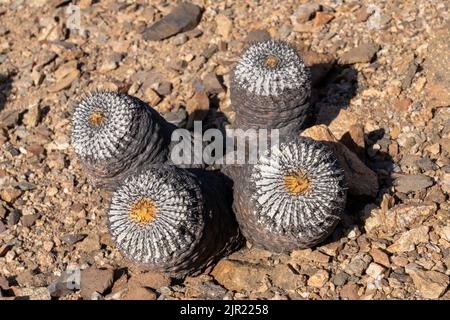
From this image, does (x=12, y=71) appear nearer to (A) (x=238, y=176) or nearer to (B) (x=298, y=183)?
(A) (x=238, y=176)

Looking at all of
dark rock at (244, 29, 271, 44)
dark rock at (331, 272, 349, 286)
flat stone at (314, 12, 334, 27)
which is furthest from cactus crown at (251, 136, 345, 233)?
flat stone at (314, 12, 334, 27)

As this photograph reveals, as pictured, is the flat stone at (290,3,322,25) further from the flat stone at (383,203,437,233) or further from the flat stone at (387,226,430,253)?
the flat stone at (387,226,430,253)

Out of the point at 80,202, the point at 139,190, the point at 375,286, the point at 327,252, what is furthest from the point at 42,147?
the point at 375,286

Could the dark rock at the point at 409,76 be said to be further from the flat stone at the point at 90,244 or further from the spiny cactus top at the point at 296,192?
the flat stone at the point at 90,244

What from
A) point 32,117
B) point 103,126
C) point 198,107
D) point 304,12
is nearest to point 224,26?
point 304,12

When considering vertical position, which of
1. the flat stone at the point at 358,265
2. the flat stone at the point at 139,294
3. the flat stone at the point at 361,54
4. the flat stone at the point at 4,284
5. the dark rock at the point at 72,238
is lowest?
the flat stone at the point at 358,265

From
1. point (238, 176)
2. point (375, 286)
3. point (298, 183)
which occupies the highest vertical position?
point (298, 183)

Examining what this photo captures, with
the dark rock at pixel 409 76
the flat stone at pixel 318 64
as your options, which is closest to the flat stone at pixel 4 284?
the flat stone at pixel 318 64
